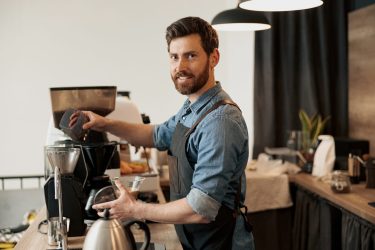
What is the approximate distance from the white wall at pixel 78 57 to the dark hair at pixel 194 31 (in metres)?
2.95

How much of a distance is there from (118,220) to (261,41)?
10.5 ft

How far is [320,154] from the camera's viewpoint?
12.7ft

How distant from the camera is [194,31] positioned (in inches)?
79.4

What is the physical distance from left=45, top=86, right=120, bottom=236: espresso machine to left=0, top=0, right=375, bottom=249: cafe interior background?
237 cm

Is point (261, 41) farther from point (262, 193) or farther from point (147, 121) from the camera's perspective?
point (147, 121)

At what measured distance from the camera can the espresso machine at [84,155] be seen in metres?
2.16

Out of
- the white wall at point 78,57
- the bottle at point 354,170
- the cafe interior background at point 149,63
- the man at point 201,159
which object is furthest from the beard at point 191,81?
the white wall at point 78,57

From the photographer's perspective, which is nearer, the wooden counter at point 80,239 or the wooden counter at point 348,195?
the wooden counter at point 80,239

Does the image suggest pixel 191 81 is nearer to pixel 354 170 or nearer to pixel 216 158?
pixel 216 158

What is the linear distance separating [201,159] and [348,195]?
1.69m

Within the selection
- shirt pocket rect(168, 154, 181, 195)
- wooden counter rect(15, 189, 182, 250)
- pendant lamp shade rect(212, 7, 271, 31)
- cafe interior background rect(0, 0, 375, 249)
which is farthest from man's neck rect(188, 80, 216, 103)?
cafe interior background rect(0, 0, 375, 249)

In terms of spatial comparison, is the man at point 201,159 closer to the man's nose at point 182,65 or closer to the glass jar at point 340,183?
the man's nose at point 182,65

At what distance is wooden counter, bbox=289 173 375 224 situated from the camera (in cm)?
288

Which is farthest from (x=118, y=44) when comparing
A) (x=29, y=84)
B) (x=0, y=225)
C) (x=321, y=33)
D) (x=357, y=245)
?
(x=357, y=245)
